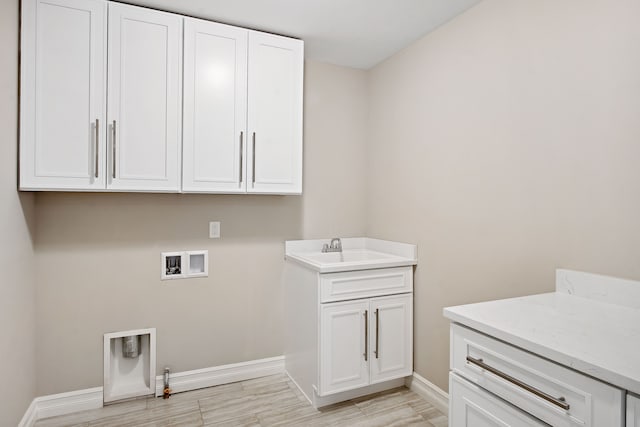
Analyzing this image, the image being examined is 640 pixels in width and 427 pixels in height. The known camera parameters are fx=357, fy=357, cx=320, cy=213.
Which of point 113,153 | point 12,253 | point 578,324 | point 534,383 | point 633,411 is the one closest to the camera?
point 633,411

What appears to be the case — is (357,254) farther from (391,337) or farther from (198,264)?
(198,264)

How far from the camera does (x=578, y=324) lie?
120 cm

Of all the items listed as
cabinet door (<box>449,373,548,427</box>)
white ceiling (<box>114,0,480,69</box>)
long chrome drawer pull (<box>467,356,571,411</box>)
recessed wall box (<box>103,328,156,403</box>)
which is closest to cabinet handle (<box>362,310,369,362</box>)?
cabinet door (<box>449,373,548,427</box>)

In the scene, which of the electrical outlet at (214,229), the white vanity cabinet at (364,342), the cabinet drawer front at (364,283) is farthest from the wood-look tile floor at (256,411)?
the electrical outlet at (214,229)

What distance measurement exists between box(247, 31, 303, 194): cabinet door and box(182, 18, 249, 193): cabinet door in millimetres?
61

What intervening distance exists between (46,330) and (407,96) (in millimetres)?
2832

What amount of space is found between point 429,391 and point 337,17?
249 centimetres

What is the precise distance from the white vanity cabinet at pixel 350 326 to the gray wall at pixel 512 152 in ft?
0.49

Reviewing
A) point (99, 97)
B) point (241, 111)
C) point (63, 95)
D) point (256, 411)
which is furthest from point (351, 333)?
point (63, 95)

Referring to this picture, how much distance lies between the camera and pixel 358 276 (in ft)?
7.60

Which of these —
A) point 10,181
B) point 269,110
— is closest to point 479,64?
point 269,110

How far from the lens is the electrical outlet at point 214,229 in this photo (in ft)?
8.45

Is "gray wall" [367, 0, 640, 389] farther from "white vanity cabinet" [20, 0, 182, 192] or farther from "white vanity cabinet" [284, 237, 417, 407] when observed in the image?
"white vanity cabinet" [20, 0, 182, 192]

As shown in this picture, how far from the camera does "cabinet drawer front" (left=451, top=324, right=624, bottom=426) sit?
889 millimetres
